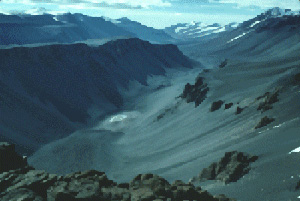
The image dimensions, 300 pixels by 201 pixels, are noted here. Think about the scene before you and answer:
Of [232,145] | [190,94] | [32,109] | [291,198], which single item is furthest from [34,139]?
[291,198]

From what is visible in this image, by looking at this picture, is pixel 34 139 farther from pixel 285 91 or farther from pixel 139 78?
pixel 139 78

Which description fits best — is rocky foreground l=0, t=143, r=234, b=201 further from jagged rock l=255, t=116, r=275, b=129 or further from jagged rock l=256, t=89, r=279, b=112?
jagged rock l=256, t=89, r=279, b=112

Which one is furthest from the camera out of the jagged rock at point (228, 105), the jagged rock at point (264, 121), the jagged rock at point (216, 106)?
the jagged rock at point (216, 106)

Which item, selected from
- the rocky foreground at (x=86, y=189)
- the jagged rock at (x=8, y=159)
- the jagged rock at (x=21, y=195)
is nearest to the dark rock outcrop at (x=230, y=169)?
Result: the rocky foreground at (x=86, y=189)

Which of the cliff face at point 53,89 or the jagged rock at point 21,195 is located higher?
the cliff face at point 53,89

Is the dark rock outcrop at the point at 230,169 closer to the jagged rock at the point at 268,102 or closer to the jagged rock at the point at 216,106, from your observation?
the jagged rock at the point at 268,102

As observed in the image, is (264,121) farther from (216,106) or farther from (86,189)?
(86,189)

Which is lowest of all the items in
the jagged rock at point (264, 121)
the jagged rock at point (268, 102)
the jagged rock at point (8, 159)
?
the jagged rock at point (8, 159)
